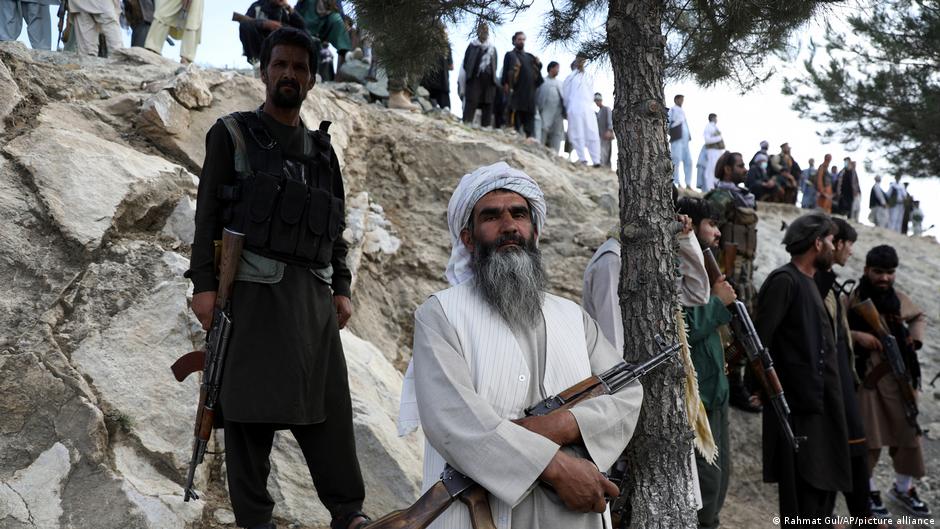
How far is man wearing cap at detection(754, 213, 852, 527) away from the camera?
4.28 m

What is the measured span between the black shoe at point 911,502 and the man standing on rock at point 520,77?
8293 mm

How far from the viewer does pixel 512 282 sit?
2500mm

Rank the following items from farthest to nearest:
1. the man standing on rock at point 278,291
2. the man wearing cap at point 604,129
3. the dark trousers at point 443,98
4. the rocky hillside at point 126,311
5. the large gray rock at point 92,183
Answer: the man wearing cap at point 604,129 → the dark trousers at point 443,98 → the large gray rock at point 92,183 → the rocky hillside at point 126,311 → the man standing on rock at point 278,291

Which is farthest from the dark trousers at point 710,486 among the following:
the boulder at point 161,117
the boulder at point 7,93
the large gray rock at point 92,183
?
the boulder at point 7,93

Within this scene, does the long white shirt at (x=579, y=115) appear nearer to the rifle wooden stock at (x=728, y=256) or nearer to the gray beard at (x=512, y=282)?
the rifle wooden stock at (x=728, y=256)

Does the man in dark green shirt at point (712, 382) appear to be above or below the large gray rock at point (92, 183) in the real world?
below

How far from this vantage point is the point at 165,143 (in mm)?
5805

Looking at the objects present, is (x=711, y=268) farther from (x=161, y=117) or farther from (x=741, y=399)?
(x=161, y=117)

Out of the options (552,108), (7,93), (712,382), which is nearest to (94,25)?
(7,93)

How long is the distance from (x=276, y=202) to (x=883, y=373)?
4.75 m

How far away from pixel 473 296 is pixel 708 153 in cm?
1412

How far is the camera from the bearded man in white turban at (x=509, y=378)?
86.6 inches

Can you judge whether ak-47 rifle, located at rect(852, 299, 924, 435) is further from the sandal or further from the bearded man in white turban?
the sandal

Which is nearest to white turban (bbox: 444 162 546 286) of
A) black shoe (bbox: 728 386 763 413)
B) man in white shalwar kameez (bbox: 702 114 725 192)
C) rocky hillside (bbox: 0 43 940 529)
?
rocky hillside (bbox: 0 43 940 529)
